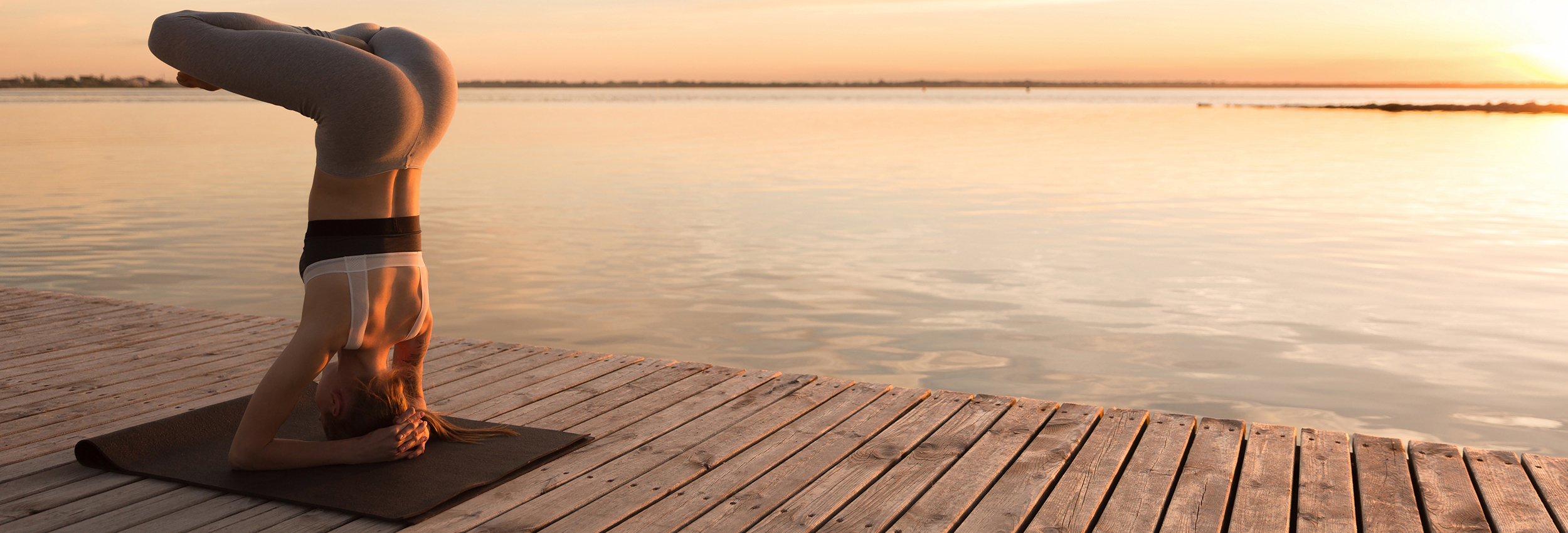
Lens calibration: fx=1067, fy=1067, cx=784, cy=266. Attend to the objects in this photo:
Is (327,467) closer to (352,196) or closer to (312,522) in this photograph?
(312,522)

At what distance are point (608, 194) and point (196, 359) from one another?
1325 cm

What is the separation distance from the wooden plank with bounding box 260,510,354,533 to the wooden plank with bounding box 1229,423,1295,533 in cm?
304

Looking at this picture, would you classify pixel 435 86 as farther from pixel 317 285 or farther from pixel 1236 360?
pixel 1236 360

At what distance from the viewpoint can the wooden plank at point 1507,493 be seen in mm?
3691

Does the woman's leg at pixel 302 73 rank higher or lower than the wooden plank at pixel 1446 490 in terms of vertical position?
higher

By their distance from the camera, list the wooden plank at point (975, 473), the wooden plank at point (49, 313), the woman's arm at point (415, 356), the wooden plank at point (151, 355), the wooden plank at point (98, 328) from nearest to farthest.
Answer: the wooden plank at point (975, 473) → the woman's arm at point (415, 356) → the wooden plank at point (151, 355) → the wooden plank at point (98, 328) → the wooden plank at point (49, 313)

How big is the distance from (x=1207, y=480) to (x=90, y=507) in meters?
4.05

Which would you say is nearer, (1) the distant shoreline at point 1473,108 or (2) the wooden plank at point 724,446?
(2) the wooden plank at point 724,446

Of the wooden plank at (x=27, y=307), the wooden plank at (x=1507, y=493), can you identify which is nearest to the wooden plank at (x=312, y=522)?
the wooden plank at (x=1507, y=493)

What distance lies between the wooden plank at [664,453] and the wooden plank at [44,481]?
1.70 m

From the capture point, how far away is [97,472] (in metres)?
4.05

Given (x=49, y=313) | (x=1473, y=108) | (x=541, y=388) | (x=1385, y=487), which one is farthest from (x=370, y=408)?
(x=1473, y=108)

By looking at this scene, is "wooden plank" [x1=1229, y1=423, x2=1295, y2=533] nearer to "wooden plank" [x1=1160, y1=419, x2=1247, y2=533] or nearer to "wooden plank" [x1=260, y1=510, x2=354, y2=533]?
"wooden plank" [x1=1160, y1=419, x2=1247, y2=533]

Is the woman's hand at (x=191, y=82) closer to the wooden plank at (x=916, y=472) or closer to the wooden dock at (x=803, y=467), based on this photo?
the wooden dock at (x=803, y=467)
